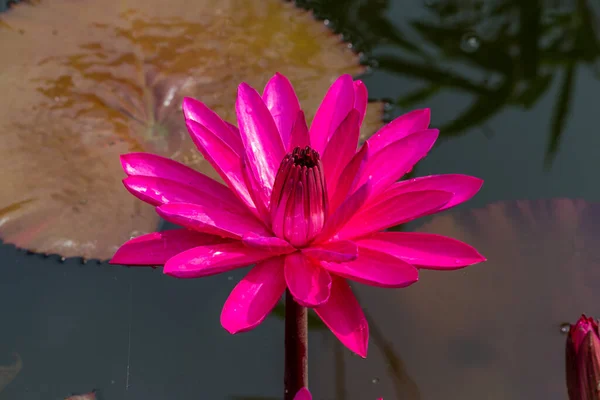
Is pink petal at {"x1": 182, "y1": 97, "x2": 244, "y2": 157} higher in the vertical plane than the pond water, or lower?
higher

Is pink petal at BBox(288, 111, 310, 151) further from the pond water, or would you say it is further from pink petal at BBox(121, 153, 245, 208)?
the pond water

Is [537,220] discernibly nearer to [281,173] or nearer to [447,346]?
[447,346]

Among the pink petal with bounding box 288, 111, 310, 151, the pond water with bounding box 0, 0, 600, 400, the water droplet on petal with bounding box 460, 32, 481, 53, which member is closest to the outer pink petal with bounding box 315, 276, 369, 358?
the pink petal with bounding box 288, 111, 310, 151

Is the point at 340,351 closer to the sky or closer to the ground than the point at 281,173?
closer to the ground

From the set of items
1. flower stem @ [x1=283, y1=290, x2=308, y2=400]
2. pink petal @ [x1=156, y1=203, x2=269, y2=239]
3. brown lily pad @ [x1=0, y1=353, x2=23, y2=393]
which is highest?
pink petal @ [x1=156, y1=203, x2=269, y2=239]

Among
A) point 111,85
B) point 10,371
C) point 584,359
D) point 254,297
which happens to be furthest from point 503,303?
point 111,85

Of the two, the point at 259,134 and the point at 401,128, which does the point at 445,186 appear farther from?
the point at 259,134

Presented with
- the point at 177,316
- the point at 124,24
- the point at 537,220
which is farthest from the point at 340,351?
the point at 124,24
